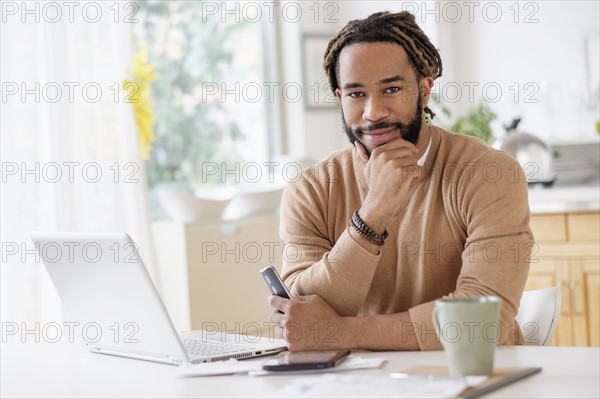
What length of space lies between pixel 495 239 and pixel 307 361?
21.9 inches

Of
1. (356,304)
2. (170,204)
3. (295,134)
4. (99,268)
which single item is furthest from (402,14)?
(295,134)

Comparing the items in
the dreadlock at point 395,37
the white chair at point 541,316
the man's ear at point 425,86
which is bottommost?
the white chair at point 541,316

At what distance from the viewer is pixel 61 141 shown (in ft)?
12.4

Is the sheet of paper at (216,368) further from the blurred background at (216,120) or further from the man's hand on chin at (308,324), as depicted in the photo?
the blurred background at (216,120)

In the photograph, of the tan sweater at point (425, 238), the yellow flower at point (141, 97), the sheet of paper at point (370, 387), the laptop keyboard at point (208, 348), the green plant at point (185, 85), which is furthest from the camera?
the green plant at point (185, 85)

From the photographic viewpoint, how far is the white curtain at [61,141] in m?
3.59

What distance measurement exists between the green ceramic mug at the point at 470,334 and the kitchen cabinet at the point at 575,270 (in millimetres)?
2231

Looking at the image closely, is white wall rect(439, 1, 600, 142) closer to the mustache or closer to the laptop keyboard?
the mustache

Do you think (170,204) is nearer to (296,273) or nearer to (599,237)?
(599,237)

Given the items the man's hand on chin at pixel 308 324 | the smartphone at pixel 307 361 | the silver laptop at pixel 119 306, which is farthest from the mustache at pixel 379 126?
the smartphone at pixel 307 361

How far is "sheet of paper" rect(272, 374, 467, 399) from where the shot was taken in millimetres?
1272

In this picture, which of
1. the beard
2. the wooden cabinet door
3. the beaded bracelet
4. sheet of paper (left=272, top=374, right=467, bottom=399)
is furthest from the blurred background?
sheet of paper (left=272, top=374, right=467, bottom=399)

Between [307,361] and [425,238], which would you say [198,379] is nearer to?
[307,361]

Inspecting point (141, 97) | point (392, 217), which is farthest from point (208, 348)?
point (141, 97)
